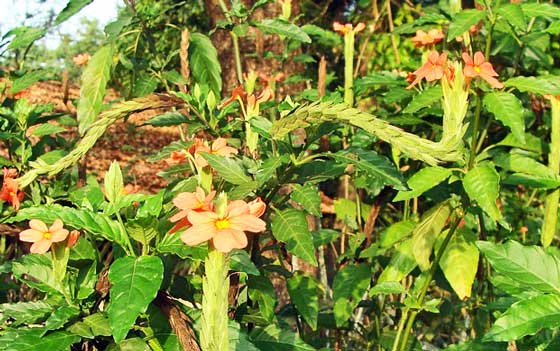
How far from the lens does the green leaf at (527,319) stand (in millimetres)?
1232

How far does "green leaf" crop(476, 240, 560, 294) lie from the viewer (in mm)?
1325

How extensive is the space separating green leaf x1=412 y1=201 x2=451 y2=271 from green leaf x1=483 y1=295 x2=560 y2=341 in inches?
25.8

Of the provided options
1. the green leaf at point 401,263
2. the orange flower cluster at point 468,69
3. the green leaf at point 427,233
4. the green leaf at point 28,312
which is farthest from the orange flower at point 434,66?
the green leaf at point 28,312

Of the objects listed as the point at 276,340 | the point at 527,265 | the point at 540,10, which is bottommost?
the point at 276,340

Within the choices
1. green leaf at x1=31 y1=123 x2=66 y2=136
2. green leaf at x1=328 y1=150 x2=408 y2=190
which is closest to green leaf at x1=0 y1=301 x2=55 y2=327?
green leaf at x1=328 y1=150 x2=408 y2=190

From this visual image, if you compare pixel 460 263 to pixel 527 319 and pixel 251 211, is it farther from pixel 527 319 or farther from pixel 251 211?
pixel 251 211

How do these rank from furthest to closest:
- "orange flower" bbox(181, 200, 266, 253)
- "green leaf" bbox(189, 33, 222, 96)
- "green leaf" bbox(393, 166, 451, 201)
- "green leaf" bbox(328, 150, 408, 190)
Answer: "green leaf" bbox(189, 33, 222, 96), "green leaf" bbox(393, 166, 451, 201), "green leaf" bbox(328, 150, 408, 190), "orange flower" bbox(181, 200, 266, 253)

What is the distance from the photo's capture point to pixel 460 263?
206 centimetres

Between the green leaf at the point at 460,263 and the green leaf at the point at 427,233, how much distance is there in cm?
11

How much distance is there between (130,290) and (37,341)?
7.8 inches

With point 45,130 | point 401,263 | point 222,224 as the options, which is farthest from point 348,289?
point 222,224

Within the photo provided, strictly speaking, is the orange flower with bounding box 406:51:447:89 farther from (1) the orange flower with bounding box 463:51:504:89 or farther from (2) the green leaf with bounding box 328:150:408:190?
(2) the green leaf with bounding box 328:150:408:190

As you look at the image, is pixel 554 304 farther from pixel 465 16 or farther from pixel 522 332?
pixel 465 16

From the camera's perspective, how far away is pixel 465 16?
204 centimetres
